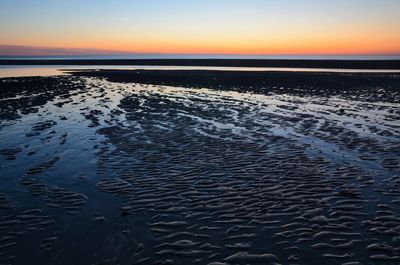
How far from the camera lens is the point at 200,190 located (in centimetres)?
1064

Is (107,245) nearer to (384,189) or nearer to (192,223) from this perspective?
(192,223)

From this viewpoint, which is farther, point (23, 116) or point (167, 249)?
point (23, 116)

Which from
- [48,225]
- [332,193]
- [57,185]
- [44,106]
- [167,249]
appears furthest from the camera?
[44,106]

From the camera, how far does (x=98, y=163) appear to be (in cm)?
1346

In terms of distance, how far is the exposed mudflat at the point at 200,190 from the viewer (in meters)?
7.29

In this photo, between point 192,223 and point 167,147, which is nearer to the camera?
point 192,223

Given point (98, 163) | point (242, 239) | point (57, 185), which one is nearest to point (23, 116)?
point (98, 163)

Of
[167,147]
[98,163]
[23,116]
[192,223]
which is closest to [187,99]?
[23,116]

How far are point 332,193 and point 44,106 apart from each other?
24215mm

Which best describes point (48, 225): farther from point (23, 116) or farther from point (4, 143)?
point (23, 116)

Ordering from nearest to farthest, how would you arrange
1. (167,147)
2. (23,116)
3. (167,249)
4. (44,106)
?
(167,249) < (167,147) < (23,116) < (44,106)

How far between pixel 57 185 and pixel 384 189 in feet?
32.7

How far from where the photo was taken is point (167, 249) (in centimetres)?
727

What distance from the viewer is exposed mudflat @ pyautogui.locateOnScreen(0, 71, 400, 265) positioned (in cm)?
729
